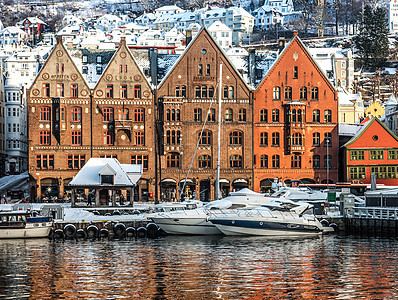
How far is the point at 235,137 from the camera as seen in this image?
103 meters

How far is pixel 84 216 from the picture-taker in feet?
244

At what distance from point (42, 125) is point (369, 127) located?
4437cm

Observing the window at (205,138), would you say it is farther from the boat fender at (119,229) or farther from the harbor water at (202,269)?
the harbor water at (202,269)

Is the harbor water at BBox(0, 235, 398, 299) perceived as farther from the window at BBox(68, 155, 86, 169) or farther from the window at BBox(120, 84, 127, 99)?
the window at BBox(120, 84, 127, 99)

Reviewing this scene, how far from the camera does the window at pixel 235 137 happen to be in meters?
103

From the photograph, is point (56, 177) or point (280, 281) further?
point (56, 177)

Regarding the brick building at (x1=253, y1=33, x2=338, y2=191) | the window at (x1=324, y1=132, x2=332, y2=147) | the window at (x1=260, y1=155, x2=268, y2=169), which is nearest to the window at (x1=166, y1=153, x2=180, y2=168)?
the brick building at (x1=253, y1=33, x2=338, y2=191)

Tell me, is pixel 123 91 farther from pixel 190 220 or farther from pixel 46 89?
pixel 190 220

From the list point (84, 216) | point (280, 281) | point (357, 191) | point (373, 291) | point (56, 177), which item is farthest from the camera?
point (56, 177)

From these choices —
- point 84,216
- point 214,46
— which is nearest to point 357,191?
point 214,46

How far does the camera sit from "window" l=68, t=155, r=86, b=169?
99938 millimetres

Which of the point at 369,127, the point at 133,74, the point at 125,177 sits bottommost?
the point at 125,177

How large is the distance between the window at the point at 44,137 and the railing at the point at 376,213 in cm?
4523

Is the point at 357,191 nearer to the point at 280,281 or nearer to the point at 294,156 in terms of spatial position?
the point at 294,156
